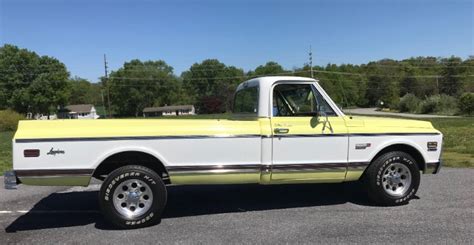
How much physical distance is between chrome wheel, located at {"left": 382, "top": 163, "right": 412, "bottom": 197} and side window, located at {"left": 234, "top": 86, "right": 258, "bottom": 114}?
212cm

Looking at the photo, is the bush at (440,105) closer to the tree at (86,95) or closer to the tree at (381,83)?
the tree at (381,83)

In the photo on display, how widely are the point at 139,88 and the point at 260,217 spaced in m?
119

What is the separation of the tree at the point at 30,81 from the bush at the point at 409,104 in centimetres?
6280

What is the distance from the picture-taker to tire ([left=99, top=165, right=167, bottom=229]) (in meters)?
5.89

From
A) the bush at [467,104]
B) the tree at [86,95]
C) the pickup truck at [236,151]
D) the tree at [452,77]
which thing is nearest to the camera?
the pickup truck at [236,151]

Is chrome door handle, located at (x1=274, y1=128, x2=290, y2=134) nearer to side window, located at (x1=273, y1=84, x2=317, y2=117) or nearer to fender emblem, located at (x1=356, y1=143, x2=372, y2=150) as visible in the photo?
side window, located at (x1=273, y1=84, x2=317, y2=117)

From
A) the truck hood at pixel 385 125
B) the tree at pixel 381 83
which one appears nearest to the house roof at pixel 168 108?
the tree at pixel 381 83

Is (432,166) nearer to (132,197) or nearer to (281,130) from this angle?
(281,130)

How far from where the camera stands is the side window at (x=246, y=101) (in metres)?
6.97

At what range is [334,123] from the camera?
6664 mm

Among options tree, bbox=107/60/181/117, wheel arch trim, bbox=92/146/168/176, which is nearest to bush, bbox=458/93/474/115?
wheel arch trim, bbox=92/146/168/176

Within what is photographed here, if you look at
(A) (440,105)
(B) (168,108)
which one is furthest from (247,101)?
(B) (168,108)

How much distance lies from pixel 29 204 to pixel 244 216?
3599 mm

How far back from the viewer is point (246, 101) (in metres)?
7.41
